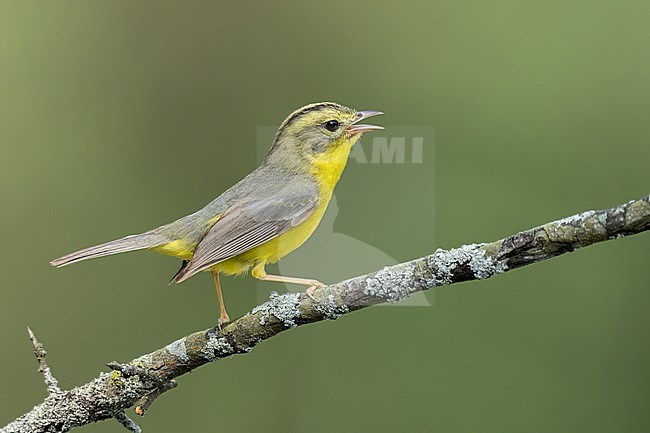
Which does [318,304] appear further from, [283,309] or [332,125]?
[332,125]

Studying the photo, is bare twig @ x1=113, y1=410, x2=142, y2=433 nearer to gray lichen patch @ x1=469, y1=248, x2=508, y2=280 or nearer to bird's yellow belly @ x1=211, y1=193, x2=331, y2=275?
bird's yellow belly @ x1=211, y1=193, x2=331, y2=275

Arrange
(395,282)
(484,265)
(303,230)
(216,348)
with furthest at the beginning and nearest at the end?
1. (303,230)
2. (216,348)
3. (395,282)
4. (484,265)

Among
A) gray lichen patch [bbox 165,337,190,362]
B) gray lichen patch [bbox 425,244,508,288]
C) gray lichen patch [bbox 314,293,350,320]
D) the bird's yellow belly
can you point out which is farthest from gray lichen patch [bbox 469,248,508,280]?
the bird's yellow belly

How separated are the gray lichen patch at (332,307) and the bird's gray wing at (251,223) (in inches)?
34.7

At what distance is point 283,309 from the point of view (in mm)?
3402

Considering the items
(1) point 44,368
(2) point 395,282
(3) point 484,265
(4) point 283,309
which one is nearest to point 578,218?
(3) point 484,265

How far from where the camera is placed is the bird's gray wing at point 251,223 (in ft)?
13.5

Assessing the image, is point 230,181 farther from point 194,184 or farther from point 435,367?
point 435,367

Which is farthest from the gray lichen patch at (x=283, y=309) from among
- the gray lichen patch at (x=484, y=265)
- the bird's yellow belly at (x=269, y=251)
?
the bird's yellow belly at (x=269, y=251)

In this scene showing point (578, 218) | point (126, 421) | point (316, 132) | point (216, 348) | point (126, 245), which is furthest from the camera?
point (316, 132)

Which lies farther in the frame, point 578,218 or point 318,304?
point 318,304

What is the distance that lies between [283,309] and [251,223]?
3.35 feet

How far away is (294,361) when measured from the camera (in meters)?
7.11

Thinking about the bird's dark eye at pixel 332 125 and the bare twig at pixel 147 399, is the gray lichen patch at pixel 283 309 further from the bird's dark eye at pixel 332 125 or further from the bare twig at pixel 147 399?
the bird's dark eye at pixel 332 125
